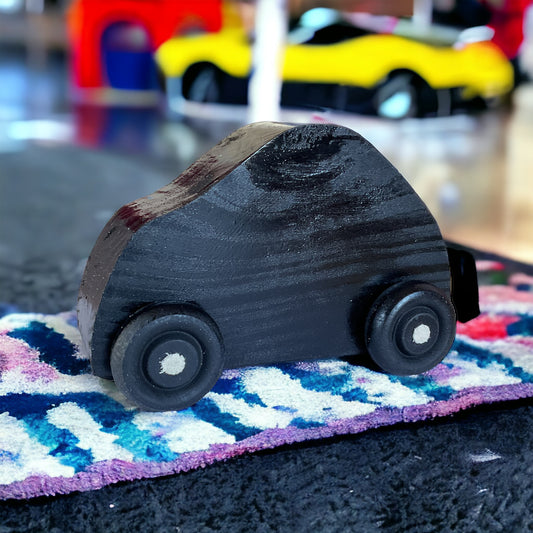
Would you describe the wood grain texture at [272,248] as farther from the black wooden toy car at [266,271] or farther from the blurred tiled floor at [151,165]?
the blurred tiled floor at [151,165]

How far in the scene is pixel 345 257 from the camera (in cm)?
76

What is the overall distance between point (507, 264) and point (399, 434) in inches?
29.8

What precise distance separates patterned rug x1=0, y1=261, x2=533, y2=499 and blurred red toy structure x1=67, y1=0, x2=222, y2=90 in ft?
13.5

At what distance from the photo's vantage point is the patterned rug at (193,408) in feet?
2.04

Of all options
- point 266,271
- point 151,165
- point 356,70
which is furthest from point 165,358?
point 356,70

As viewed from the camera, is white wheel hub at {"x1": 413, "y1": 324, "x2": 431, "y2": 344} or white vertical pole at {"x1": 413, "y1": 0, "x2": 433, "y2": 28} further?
white vertical pole at {"x1": 413, "y1": 0, "x2": 433, "y2": 28}

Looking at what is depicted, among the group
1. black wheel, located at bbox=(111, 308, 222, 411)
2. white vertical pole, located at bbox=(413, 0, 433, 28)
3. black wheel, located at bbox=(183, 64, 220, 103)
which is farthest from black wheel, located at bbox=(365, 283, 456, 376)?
black wheel, located at bbox=(183, 64, 220, 103)

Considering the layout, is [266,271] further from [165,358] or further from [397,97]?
[397,97]

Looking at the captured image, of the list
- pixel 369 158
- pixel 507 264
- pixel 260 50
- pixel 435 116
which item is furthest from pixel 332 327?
pixel 435 116

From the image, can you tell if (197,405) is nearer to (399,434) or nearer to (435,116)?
(399,434)

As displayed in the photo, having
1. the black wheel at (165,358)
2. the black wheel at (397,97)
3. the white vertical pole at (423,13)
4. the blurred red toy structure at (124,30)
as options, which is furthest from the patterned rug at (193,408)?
the blurred red toy structure at (124,30)

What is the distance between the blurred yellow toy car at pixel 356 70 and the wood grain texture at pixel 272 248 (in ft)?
9.30

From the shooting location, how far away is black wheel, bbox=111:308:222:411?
2.18ft

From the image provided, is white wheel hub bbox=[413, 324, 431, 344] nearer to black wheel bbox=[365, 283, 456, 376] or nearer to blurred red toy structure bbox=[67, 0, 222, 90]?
black wheel bbox=[365, 283, 456, 376]
